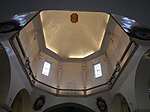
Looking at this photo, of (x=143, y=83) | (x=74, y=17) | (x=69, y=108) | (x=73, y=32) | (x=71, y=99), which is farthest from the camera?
(x=69, y=108)

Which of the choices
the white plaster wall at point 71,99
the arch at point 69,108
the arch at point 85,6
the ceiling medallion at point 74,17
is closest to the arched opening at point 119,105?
the white plaster wall at point 71,99

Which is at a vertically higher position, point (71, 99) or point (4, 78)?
point (4, 78)

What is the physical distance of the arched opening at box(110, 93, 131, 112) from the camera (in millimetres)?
14734

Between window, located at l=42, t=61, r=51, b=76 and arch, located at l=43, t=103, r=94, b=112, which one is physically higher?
window, located at l=42, t=61, r=51, b=76

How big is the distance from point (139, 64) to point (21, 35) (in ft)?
22.0

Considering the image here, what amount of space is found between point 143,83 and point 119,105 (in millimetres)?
4452

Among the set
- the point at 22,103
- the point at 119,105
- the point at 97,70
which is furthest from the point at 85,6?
the point at 97,70

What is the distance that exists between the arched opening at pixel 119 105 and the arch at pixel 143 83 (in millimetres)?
3700

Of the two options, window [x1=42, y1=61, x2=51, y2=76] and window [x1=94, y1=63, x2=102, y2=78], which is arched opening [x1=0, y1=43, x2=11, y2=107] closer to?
window [x1=42, y1=61, x2=51, y2=76]

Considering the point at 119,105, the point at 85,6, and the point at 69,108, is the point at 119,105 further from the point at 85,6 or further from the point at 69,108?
the point at 85,6

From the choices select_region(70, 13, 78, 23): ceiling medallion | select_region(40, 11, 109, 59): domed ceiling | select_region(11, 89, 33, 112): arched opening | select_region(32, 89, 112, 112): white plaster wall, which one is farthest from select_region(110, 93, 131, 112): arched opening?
select_region(70, 13, 78, 23): ceiling medallion

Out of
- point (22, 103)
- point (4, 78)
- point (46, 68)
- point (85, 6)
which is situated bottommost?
point (22, 103)

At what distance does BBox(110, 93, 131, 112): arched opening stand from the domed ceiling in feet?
13.3

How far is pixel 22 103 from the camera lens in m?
14.9
